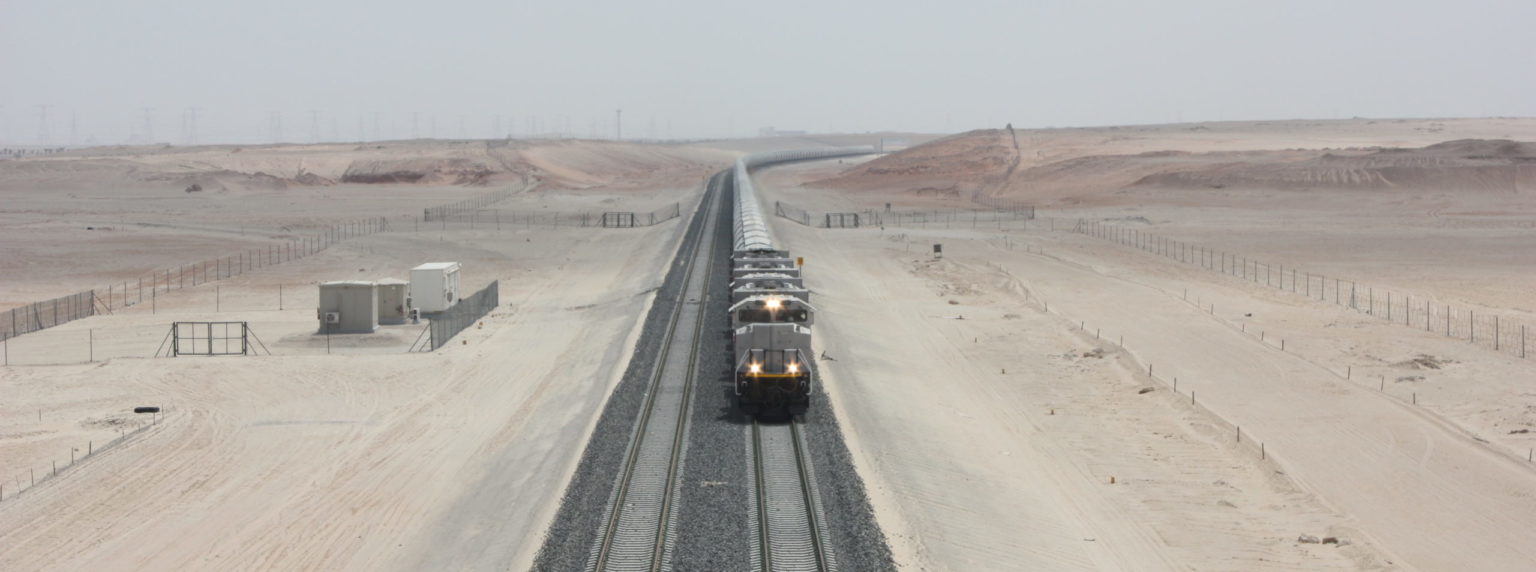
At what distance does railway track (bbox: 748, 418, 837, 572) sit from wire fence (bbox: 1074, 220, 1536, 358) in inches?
923

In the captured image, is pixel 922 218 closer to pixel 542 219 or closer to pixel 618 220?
pixel 618 220

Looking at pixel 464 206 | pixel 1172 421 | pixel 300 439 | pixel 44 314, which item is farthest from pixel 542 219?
pixel 1172 421

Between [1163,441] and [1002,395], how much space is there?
5623 millimetres

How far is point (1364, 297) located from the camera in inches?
1980

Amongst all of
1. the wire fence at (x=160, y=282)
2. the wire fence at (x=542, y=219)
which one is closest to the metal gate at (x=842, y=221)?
the wire fence at (x=542, y=219)

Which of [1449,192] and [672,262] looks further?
→ [1449,192]

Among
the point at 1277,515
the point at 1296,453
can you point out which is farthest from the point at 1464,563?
the point at 1296,453

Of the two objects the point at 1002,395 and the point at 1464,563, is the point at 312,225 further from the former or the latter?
the point at 1464,563

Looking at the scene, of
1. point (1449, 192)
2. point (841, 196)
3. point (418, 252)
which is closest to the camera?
point (418, 252)

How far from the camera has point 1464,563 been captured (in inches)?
834

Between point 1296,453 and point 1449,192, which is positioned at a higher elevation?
point 1449,192

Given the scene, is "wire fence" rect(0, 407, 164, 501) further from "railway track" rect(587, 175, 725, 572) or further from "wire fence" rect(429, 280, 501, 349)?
"wire fence" rect(429, 280, 501, 349)

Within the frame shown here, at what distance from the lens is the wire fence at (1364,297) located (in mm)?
40250

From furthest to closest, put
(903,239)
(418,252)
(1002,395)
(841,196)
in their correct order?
1. (841,196)
2. (903,239)
3. (418,252)
4. (1002,395)
